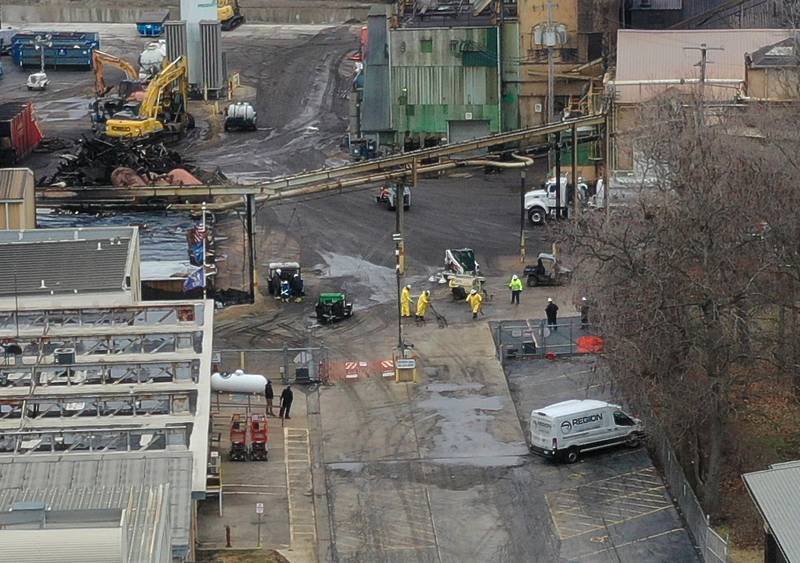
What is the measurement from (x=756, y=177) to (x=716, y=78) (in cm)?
2692

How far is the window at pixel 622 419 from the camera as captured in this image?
183 feet

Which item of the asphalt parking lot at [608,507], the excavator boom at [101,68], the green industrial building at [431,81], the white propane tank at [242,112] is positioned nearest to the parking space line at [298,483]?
the asphalt parking lot at [608,507]

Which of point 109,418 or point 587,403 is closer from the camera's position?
point 109,418

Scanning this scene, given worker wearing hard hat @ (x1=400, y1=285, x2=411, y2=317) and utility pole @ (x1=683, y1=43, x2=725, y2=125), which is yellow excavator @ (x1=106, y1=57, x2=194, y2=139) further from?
Answer: worker wearing hard hat @ (x1=400, y1=285, x2=411, y2=317)

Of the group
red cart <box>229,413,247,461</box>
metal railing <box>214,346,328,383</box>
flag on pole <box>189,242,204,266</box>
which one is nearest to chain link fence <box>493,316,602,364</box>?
metal railing <box>214,346,328,383</box>

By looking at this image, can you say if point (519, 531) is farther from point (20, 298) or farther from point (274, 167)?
point (274, 167)

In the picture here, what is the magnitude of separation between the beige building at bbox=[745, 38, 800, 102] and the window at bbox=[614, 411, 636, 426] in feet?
67.3

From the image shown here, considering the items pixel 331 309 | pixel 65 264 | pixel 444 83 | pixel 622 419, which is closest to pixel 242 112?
pixel 444 83

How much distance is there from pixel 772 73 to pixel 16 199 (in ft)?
90.2

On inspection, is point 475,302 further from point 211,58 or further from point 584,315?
point 211,58

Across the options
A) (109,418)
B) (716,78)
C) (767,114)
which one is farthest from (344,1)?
(109,418)

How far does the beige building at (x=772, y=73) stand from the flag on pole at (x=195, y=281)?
20927mm

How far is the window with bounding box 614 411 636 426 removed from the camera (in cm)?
5588

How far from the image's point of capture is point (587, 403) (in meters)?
56.1
